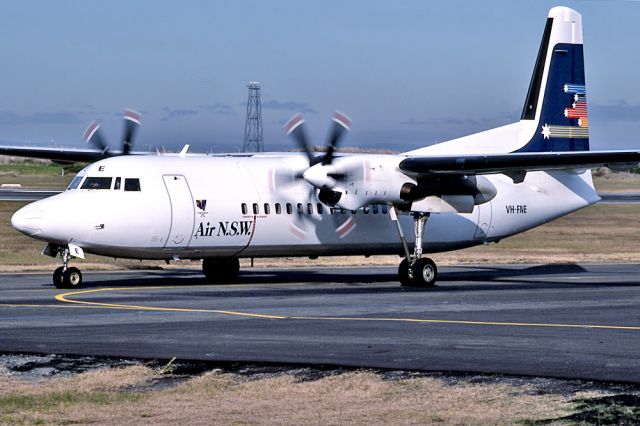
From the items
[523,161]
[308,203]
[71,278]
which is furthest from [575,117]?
[71,278]

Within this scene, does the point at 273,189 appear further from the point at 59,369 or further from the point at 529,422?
the point at 529,422

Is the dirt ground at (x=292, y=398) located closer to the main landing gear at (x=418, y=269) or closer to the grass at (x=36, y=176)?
the main landing gear at (x=418, y=269)

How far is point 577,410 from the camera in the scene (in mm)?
11445

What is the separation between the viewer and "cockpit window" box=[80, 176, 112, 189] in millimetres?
27094

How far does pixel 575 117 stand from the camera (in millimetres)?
35562

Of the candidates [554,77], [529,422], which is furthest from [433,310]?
[554,77]

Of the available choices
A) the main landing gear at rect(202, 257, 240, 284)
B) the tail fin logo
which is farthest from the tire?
the tail fin logo

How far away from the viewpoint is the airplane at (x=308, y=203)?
87.9 feet

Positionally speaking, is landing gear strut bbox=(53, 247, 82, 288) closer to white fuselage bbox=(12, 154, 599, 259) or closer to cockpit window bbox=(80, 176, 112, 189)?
white fuselage bbox=(12, 154, 599, 259)

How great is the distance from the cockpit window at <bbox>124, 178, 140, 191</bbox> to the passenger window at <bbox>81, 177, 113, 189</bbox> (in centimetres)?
40

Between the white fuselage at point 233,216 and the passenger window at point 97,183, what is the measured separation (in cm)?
12

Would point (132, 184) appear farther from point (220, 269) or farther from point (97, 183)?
point (220, 269)

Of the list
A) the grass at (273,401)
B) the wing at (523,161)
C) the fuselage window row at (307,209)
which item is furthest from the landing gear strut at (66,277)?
the grass at (273,401)

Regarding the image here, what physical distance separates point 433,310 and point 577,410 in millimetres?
10734
